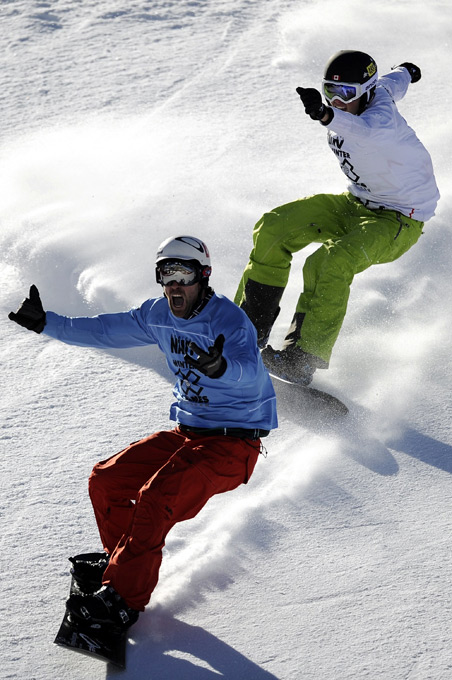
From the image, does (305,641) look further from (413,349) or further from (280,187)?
(280,187)

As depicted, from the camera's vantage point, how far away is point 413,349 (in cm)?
631

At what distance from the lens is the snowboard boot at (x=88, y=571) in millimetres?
3961

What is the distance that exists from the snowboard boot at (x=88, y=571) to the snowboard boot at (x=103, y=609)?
12 centimetres

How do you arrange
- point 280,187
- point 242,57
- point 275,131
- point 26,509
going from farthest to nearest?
point 242,57
point 275,131
point 280,187
point 26,509

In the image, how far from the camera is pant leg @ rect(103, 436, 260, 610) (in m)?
3.81

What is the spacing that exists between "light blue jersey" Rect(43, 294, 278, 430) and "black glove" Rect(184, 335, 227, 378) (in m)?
0.18

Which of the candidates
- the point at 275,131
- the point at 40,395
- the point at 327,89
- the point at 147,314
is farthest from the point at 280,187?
the point at 147,314

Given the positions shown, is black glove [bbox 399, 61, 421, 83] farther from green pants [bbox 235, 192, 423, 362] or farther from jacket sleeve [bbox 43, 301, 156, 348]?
jacket sleeve [bbox 43, 301, 156, 348]

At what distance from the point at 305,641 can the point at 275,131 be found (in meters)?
6.79

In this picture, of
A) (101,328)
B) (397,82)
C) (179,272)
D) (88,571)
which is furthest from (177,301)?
(397,82)

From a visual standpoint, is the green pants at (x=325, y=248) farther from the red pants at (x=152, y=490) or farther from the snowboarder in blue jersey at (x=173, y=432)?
the red pants at (x=152, y=490)

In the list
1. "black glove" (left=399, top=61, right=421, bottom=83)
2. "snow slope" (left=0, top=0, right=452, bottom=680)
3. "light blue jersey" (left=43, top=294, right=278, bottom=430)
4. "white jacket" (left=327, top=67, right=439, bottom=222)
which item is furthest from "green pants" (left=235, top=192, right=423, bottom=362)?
"light blue jersey" (left=43, top=294, right=278, bottom=430)

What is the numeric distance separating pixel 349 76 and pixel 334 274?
47.2 inches

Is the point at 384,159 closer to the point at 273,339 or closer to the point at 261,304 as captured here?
the point at 261,304
